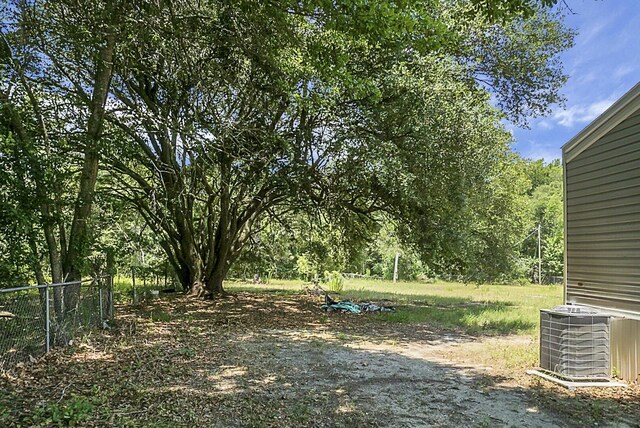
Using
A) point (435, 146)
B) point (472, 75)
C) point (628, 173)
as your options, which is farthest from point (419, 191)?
point (628, 173)

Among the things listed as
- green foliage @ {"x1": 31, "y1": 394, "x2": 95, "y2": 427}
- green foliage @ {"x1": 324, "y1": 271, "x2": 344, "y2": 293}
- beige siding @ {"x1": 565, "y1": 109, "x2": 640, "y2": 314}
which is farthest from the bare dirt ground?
green foliage @ {"x1": 324, "y1": 271, "x2": 344, "y2": 293}

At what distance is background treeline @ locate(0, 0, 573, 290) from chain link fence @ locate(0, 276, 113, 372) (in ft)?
1.34

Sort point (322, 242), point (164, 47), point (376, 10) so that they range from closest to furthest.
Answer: point (376, 10), point (164, 47), point (322, 242)

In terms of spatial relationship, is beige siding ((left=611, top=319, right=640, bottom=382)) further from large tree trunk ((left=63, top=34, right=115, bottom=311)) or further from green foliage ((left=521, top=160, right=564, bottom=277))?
green foliage ((left=521, top=160, right=564, bottom=277))

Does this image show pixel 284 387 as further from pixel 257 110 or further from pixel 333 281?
pixel 333 281

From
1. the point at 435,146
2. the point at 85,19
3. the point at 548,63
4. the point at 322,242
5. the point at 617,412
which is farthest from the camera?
the point at 322,242

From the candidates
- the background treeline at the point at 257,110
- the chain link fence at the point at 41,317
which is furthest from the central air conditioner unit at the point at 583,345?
the chain link fence at the point at 41,317

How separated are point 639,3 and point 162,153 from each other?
9.15 m

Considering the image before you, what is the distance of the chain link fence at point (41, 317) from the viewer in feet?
16.0

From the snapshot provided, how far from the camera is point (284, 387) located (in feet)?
15.3

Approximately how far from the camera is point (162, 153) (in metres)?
10.1

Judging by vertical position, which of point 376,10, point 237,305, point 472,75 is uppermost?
point 472,75

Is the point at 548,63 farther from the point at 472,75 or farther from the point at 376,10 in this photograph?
the point at 376,10

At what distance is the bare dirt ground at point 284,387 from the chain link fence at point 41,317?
23cm
